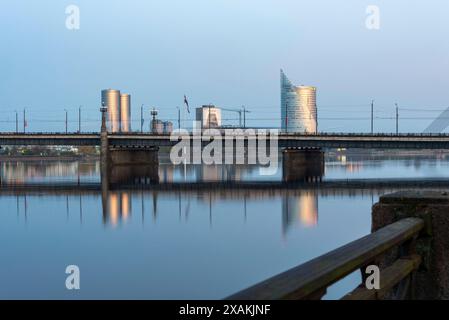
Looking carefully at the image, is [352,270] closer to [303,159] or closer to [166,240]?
[166,240]

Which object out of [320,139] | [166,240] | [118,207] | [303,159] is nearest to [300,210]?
[118,207]

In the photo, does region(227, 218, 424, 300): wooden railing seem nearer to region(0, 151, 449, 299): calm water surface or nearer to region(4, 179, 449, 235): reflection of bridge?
region(0, 151, 449, 299): calm water surface

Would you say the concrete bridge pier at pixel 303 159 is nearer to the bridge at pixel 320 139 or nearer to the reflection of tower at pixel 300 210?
the bridge at pixel 320 139

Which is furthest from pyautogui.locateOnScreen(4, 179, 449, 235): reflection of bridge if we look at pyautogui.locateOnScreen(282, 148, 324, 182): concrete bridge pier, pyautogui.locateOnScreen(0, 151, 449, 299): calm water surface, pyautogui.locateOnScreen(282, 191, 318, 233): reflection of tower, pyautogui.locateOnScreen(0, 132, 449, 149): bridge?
pyautogui.locateOnScreen(282, 148, 324, 182): concrete bridge pier

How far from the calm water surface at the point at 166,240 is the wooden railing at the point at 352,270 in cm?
811

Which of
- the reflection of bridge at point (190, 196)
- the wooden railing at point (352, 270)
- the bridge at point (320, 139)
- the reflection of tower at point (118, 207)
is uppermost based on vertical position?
the bridge at point (320, 139)

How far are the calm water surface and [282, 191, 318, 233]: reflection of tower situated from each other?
73mm

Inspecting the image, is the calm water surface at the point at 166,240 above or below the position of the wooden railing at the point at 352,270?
below

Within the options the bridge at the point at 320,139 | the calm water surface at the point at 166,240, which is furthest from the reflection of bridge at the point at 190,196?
the bridge at the point at 320,139

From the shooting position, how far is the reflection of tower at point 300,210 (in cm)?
3473

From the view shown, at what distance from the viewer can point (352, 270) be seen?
5.73 metres
